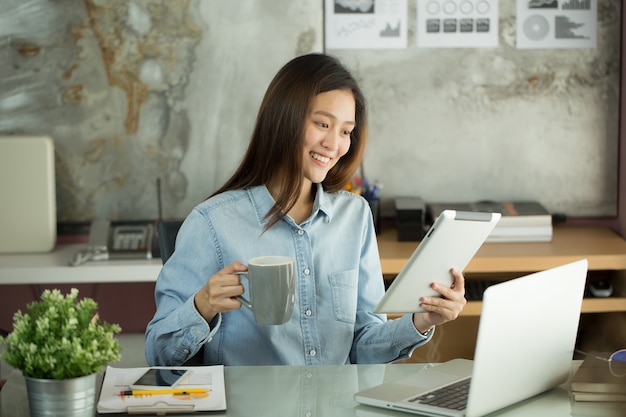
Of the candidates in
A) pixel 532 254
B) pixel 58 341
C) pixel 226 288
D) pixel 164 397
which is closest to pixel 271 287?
pixel 226 288

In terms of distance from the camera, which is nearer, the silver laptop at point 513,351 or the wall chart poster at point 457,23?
the silver laptop at point 513,351

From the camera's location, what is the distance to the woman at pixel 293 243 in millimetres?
1872

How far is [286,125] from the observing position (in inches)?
74.3

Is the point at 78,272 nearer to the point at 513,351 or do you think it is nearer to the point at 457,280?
the point at 457,280

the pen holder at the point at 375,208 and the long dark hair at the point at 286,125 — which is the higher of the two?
the long dark hair at the point at 286,125

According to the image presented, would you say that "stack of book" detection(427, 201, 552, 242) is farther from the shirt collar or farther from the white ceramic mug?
the white ceramic mug

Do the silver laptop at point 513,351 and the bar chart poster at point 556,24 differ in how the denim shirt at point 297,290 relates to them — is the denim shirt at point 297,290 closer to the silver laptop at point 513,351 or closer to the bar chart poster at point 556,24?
the silver laptop at point 513,351

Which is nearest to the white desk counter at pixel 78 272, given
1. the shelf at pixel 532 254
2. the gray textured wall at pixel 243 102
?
the gray textured wall at pixel 243 102

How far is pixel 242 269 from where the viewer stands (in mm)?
1543

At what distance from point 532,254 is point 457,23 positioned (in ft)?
3.09

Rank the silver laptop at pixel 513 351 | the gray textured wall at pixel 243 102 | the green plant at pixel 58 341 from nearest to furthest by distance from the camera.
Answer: the green plant at pixel 58 341
the silver laptop at pixel 513 351
the gray textured wall at pixel 243 102

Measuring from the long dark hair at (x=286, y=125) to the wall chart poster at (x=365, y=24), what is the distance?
144 cm

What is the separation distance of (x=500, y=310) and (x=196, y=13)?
2286 mm

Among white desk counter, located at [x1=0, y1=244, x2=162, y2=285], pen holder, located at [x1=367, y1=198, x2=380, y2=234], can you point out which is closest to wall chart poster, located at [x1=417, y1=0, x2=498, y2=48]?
pen holder, located at [x1=367, y1=198, x2=380, y2=234]
